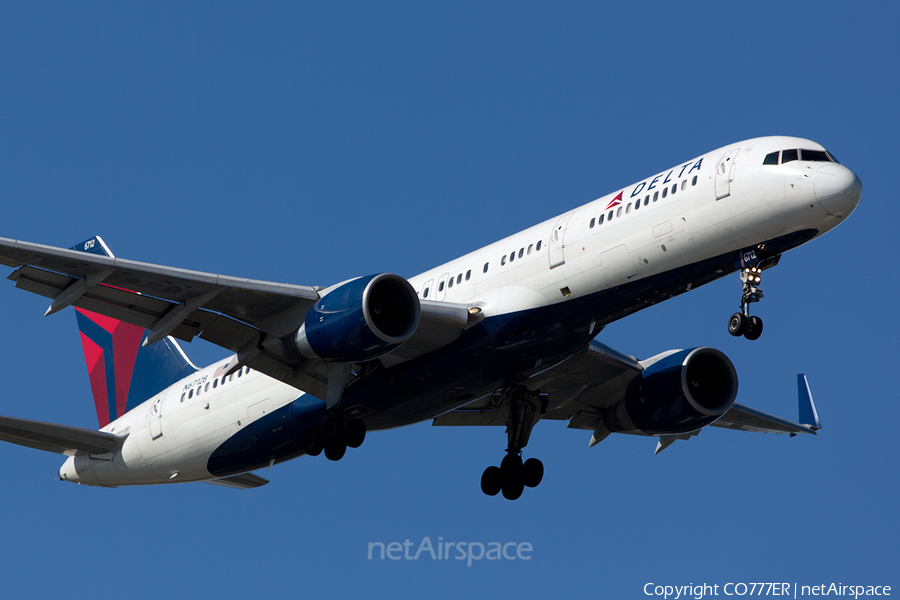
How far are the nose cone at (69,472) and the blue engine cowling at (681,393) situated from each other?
15274 mm

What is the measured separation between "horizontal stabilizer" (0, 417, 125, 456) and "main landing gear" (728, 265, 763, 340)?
1677cm

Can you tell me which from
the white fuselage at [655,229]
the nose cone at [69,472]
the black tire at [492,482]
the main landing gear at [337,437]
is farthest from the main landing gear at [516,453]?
the nose cone at [69,472]

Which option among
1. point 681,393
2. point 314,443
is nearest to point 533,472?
Result: point 681,393

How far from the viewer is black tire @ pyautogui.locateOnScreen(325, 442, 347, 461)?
1013 inches

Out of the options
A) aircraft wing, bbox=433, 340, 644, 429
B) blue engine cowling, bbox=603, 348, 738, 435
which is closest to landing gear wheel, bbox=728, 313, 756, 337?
aircraft wing, bbox=433, 340, 644, 429

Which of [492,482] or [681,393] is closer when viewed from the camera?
[681,393]

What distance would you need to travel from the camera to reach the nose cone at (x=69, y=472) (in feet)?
103

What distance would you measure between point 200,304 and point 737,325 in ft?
36.6

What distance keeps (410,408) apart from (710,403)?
8245 mm

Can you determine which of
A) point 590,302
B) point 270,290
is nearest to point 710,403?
point 590,302

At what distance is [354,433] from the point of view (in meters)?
25.8

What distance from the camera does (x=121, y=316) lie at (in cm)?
2488

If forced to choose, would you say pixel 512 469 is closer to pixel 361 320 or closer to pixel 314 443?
pixel 314 443

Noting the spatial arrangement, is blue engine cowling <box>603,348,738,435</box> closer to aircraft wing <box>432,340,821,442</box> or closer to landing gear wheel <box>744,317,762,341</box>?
aircraft wing <box>432,340,821,442</box>
